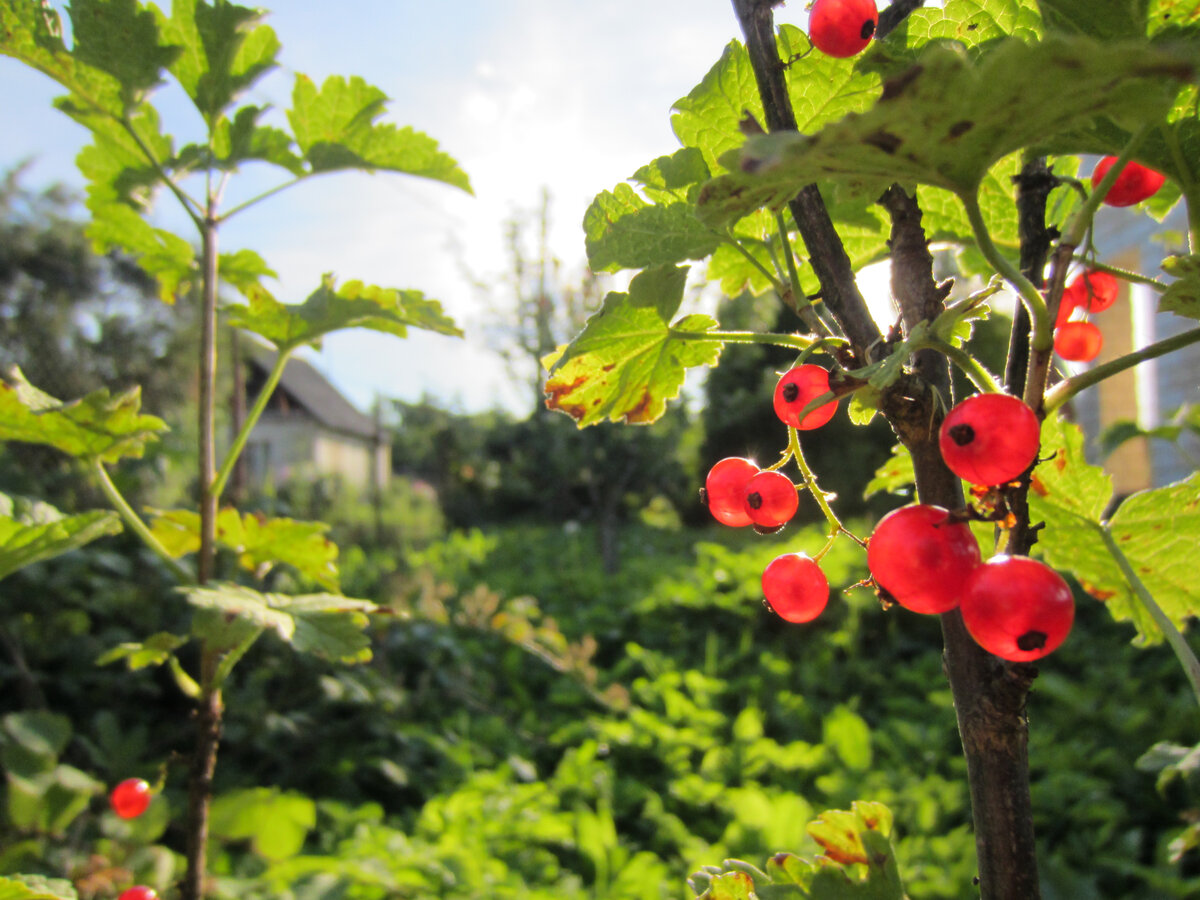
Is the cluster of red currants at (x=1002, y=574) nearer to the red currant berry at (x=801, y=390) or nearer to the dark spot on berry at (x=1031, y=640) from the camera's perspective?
the dark spot on berry at (x=1031, y=640)

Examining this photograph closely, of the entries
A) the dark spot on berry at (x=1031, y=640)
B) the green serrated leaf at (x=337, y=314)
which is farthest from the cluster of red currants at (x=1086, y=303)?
the green serrated leaf at (x=337, y=314)

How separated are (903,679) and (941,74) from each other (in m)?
4.62

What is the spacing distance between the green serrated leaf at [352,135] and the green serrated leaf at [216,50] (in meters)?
0.11

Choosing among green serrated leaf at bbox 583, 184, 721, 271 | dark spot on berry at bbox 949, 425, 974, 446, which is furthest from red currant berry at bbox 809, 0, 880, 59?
dark spot on berry at bbox 949, 425, 974, 446

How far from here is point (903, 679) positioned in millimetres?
4453

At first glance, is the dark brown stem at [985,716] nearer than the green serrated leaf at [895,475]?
Yes

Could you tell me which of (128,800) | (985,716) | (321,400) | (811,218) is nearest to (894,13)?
(811,218)

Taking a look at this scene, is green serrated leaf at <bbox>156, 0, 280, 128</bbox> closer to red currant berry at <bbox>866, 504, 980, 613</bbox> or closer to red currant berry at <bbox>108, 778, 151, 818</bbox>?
red currant berry at <bbox>866, 504, 980, 613</bbox>

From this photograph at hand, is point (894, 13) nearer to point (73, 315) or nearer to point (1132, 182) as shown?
point (1132, 182)

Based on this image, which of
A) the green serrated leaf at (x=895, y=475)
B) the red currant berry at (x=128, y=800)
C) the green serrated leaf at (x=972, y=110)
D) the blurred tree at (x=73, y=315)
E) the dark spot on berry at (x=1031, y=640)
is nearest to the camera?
the green serrated leaf at (x=972, y=110)

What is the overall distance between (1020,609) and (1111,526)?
1.82 ft

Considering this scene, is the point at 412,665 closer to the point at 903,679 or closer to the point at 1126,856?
the point at 903,679

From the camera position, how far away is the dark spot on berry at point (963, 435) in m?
0.55

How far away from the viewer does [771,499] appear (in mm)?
829
